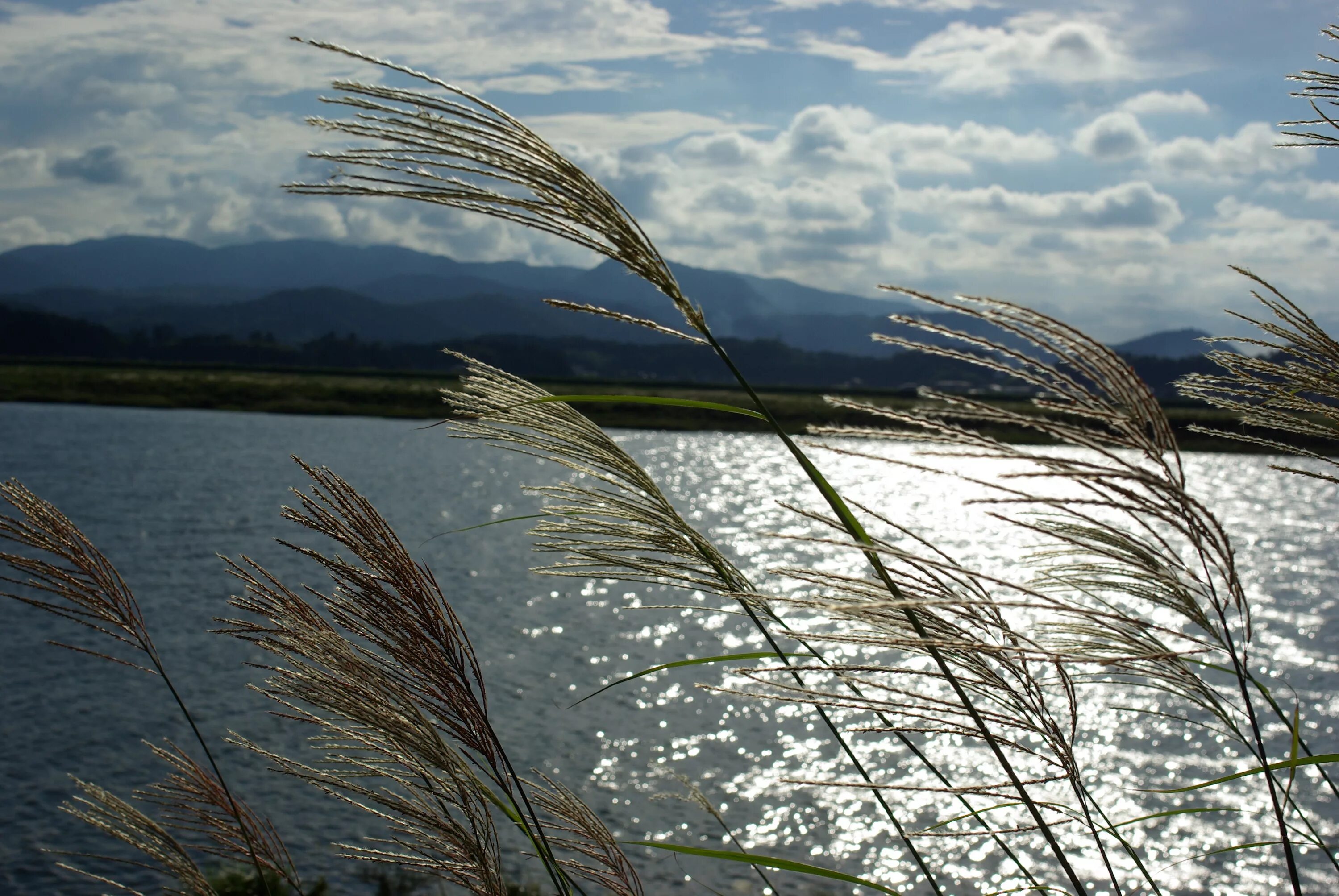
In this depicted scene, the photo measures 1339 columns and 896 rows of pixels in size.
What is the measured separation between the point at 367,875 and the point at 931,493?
65.8m

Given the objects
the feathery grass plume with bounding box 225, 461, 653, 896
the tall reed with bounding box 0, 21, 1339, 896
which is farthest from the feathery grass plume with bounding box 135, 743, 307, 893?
the feathery grass plume with bounding box 225, 461, 653, 896

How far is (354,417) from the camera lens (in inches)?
3856

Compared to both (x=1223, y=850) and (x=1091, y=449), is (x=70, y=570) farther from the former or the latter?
(x=1223, y=850)

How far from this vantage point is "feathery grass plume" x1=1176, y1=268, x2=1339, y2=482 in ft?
6.40

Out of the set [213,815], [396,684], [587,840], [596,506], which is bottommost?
[213,815]

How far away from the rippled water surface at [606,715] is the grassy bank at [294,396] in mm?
53616

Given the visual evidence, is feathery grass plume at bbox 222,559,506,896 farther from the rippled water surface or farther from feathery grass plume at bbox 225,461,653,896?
the rippled water surface

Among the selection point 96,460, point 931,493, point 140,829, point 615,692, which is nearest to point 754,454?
point 931,493

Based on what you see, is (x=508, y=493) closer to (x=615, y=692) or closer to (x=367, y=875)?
(x=615, y=692)

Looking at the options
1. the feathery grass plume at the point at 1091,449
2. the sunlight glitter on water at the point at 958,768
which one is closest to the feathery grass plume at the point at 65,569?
the sunlight glitter on water at the point at 958,768

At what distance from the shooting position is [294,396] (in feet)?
338

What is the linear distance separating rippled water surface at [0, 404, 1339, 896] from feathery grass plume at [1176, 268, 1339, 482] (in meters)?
0.79

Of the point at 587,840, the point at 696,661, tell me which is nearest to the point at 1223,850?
the point at 696,661

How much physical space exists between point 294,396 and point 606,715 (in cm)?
9426
